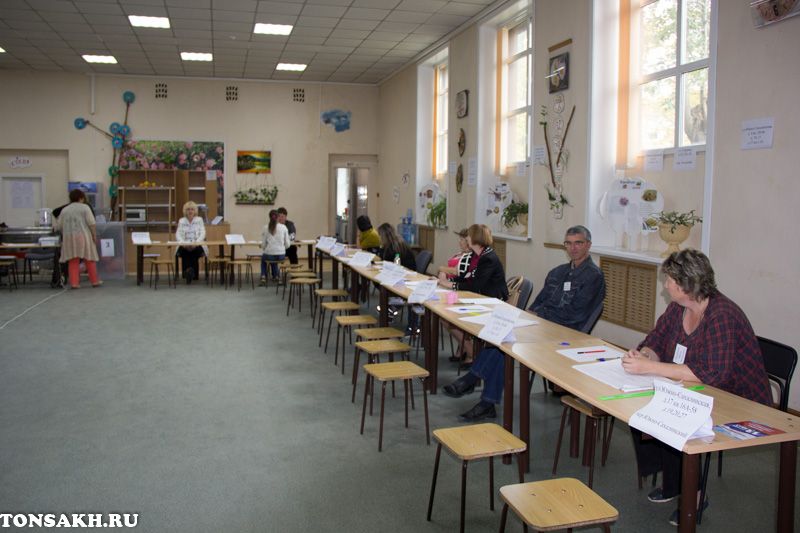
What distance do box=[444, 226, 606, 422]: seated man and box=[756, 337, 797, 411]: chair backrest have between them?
1296 mm

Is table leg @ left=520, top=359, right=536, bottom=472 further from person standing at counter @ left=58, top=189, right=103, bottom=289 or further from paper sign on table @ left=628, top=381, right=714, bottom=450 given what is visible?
person standing at counter @ left=58, top=189, right=103, bottom=289

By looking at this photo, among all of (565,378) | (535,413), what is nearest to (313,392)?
(535,413)

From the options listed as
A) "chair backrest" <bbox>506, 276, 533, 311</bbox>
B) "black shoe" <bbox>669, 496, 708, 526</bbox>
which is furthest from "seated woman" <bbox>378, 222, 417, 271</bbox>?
"black shoe" <bbox>669, 496, 708, 526</bbox>

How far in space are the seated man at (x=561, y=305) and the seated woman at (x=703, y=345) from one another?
123 cm

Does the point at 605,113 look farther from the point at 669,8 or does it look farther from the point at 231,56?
the point at 231,56

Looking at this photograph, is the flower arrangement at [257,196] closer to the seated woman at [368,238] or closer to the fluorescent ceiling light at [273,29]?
the fluorescent ceiling light at [273,29]

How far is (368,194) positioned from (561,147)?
7.47 meters

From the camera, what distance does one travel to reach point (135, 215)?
11.9 meters

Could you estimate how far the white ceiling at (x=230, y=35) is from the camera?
305 inches

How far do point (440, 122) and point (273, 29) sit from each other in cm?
311

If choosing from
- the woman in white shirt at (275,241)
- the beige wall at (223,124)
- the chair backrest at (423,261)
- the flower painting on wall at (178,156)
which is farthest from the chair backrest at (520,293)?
the flower painting on wall at (178,156)

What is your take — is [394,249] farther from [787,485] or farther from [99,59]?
[99,59]

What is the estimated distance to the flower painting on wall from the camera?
1210 centimetres

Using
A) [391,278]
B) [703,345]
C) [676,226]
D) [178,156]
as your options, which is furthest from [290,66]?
[703,345]
